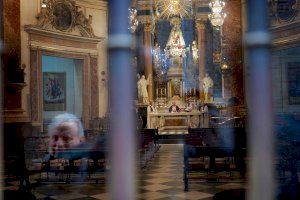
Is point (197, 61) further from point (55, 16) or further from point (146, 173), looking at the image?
point (146, 173)

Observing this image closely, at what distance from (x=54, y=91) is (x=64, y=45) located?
79.1 inches

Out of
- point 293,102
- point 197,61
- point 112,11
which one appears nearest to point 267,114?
point 112,11

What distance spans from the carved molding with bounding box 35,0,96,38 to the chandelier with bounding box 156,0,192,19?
612 centimetres

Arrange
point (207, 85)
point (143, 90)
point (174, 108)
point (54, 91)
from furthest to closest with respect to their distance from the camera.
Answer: point (143, 90)
point (207, 85)
point (174, 108)
point (54, 91)

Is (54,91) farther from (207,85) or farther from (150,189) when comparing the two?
(150,189)

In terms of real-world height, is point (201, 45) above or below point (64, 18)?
below

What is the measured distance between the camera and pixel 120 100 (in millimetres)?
1294

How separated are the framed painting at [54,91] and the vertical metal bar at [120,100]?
50.9 ft

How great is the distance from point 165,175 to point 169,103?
12115mm

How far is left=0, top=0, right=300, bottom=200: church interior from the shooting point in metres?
1.30

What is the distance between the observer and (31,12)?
14.0m

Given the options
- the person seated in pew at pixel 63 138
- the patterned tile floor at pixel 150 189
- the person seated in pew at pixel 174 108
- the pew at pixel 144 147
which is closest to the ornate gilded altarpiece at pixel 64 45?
the person seated in pew at pixel 174 108

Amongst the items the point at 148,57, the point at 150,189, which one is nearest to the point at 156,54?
the point at 148,57

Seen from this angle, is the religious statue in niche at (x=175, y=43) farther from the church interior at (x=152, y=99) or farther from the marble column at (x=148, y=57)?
the marble column at (x=148, y=57)
